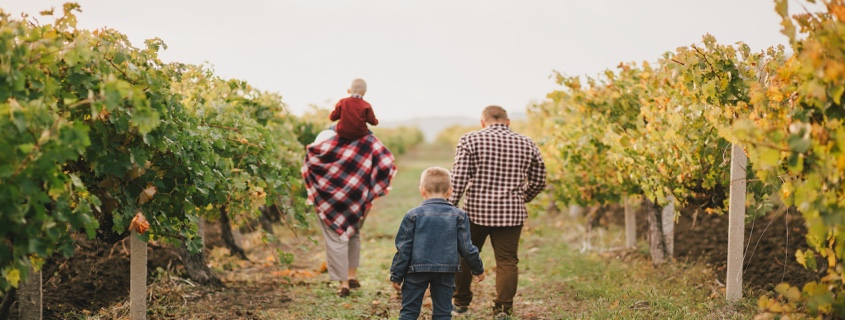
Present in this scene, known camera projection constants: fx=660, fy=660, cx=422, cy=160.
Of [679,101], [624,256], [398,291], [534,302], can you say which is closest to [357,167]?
[398,291]

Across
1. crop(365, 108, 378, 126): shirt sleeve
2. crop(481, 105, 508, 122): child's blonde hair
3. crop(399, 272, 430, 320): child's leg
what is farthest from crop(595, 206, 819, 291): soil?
crop(365, 108, 378, 126): shirt sleeve

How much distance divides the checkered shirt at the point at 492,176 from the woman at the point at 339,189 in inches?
48.6

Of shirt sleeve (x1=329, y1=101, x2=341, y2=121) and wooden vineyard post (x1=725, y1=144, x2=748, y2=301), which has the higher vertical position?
shirt sleeve (x1=329, y1=101, x2=341, y2=121)

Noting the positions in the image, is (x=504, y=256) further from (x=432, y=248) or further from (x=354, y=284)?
(x=354, y=284)

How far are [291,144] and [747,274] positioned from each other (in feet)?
17.0

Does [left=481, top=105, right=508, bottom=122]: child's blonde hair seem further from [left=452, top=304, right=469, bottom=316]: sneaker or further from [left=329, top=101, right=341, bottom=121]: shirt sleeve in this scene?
[left=452, top=304, right=469, bottom=316]: sneaker

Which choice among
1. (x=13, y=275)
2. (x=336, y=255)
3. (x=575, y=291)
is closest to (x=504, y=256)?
(x=575, y=291)

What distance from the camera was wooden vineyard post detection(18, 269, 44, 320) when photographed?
3871 mm

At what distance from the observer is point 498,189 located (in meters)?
5.02

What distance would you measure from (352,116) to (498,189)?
1.59m

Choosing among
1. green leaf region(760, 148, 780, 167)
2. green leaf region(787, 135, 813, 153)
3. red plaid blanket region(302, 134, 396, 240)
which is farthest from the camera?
red plaid blanket region(302, 134, 396, 240)

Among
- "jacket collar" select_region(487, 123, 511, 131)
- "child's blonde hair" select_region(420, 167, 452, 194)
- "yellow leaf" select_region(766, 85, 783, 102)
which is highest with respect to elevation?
"jacket collar" select_region(487, 123, 511, 131)

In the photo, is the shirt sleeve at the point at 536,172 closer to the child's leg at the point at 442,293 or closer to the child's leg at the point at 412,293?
the child's leg at the point at 442,293

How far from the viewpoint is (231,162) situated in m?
5.08
